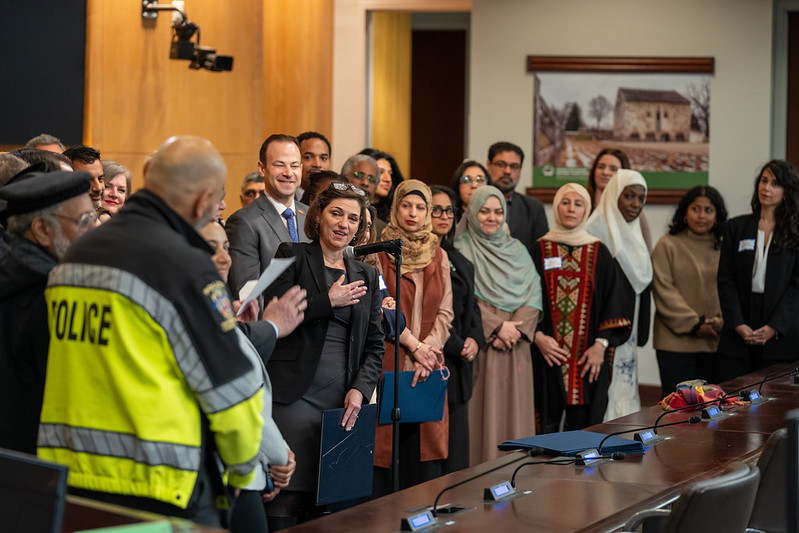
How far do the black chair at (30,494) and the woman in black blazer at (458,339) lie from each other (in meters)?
3.04

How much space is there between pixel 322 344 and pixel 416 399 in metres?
0.83

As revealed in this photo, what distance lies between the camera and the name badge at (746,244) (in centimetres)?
548

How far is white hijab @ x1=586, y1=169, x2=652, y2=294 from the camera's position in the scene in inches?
216

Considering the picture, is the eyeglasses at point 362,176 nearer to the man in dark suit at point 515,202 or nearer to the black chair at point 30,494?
the man in dark suit at point 515,202

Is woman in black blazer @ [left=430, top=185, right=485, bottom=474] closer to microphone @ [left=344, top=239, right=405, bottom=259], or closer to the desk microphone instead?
microphone @ [left=344, top=239, right=405, bottom=259]

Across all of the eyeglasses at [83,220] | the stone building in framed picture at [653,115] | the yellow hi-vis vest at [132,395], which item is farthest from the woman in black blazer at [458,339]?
the stone building in framed picture at [653,115]

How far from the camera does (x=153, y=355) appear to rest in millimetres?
1953

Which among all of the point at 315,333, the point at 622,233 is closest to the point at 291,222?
the point at 315,333

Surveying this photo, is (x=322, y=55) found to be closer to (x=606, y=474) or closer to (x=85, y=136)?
(x=85, y=136)

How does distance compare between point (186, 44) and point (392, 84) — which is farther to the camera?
point (392, 84)

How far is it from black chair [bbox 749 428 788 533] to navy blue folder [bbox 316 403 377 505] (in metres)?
1.24

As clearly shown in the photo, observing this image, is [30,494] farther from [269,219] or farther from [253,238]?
[269,219]

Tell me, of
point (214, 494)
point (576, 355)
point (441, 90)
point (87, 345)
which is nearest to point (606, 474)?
point (214, 494)

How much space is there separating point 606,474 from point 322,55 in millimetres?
5487
